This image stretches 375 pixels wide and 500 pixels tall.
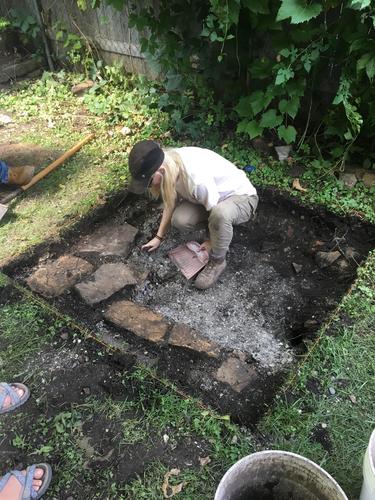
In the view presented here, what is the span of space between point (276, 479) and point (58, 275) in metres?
1.99

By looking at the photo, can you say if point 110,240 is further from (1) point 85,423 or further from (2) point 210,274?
(1) point 85,423

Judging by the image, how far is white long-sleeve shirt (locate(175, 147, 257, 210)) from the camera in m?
2.94

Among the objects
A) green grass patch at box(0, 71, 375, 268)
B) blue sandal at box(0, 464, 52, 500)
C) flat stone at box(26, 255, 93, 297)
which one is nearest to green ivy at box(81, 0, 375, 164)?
green grass patch at box(0, 71, 375, 268)

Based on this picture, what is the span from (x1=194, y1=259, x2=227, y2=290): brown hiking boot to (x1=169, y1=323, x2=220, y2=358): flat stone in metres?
0.49

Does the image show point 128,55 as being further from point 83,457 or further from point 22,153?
point 83,457

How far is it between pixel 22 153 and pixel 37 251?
5.66 ft

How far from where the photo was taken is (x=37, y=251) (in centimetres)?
340

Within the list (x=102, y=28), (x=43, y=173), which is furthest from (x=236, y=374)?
(x=102, y=28)

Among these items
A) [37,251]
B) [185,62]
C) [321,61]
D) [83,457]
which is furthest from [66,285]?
[321,61]

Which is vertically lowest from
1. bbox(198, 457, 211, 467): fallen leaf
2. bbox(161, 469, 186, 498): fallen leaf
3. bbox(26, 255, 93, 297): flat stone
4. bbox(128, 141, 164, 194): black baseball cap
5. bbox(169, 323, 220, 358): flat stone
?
bbox(161, 469, 186, 498): fallen leaf

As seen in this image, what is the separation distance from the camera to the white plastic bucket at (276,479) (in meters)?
1.76

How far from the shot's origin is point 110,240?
11.7 feet

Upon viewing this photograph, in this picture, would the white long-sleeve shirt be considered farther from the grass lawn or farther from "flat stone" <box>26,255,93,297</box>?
the grass lawn

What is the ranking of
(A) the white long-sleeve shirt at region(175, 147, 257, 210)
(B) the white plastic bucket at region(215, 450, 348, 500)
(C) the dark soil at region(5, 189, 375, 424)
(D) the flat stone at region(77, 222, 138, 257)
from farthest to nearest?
(D) the flat stone at region(77, 222, 138, 257) → (A) the white long-sleeve shirt at region(175, 147, 257, 210) → (C) the dark soil at region(5, 189, 375, 424) → (B) the white plastic bucket at region(215, 450, 348, 500)
